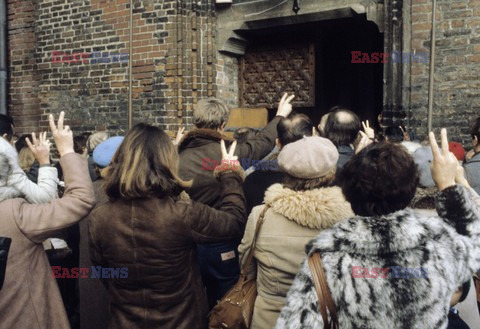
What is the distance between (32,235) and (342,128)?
2174 mm

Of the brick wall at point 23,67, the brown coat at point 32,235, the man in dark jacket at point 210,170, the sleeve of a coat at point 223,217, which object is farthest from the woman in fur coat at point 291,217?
the brick wall at point 23,67

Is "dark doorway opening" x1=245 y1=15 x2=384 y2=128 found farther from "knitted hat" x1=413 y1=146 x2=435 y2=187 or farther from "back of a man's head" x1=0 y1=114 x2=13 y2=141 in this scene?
"knitted hat" x1=413 y1=146 x2=435 y2=187

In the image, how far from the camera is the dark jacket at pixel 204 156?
341 cm

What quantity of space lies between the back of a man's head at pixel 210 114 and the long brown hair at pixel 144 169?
3.62ft

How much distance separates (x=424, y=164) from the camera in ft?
8.77

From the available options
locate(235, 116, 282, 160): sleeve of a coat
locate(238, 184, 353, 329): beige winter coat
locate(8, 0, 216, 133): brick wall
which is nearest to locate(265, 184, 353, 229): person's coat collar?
A: locate(238, 184, 353, 329): beige winter coat

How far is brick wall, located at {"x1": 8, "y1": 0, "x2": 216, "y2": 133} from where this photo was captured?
6.85 metres

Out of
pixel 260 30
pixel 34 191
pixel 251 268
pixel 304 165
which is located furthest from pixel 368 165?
pixel 260 30

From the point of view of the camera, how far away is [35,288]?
8.26 ft

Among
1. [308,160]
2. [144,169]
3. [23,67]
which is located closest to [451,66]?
[308,160]

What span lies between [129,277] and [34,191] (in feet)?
2.10

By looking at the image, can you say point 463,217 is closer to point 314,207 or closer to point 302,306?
point 314,207

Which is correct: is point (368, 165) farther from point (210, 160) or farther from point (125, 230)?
point (210, 160)

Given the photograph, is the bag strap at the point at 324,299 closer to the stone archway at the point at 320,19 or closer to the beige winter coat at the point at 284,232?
the beige winter coat at the point at 284,232
